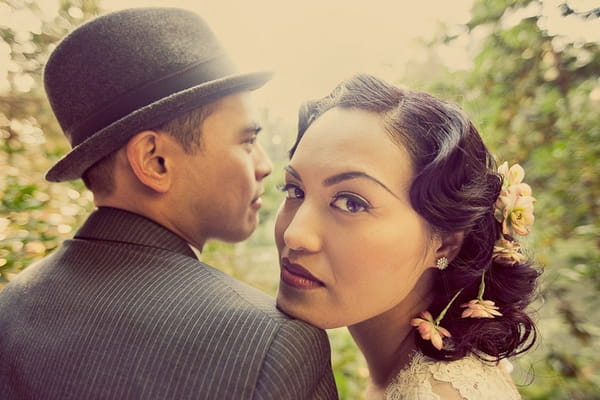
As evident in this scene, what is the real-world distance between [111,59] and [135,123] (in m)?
0.24

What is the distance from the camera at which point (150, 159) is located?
54.1 inches

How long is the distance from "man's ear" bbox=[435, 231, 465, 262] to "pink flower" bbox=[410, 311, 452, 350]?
20cm

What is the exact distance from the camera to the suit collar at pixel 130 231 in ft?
3.76

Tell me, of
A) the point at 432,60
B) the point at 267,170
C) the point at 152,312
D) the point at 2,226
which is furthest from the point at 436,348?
the point at 432,60

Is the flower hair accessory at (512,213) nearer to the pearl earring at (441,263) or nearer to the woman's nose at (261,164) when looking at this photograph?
the pearl earring at (441,263)

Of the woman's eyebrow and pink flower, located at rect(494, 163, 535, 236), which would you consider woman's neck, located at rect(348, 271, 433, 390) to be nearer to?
pink flower, located at rect(494, 163, 535, 236)

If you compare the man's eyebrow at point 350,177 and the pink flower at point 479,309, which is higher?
the man's eyebrow at point 350,177

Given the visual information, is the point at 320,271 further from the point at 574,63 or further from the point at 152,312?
the point at 574,63

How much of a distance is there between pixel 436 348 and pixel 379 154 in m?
0.61

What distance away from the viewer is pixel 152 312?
921 millimetres

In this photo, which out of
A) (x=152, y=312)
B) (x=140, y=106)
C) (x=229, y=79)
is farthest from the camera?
(x=229, y=79)

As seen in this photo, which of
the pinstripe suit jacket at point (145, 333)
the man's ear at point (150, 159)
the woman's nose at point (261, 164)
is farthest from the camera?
the woman's nose at point (261, 164)

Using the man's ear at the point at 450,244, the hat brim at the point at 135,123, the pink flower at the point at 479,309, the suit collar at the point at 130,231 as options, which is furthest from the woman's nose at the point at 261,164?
the pink flower at the point at 479,309

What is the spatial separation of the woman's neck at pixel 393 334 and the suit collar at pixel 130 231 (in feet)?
2.29
